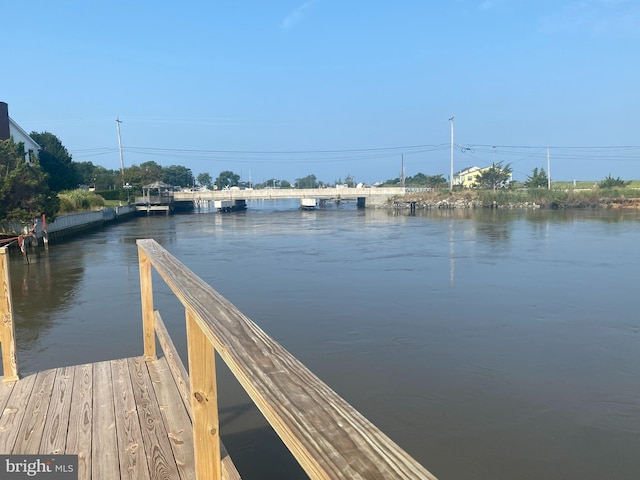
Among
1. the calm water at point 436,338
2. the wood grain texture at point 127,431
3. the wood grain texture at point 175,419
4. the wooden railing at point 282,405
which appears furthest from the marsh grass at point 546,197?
the wooden railing at point 282,405

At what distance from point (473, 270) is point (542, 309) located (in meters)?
5.29

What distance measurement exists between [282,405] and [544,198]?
6373cm

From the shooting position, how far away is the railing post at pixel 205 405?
190cm

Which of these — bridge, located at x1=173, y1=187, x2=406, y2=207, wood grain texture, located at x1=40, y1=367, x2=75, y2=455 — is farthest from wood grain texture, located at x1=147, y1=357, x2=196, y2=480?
bridge, located at x1=173, y1=187, x2=406, y2=207

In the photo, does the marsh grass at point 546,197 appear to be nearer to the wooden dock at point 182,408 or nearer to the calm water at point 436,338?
the calm water at point 436,338

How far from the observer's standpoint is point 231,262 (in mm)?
19312

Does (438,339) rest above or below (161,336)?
below

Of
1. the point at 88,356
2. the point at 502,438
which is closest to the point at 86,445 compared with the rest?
the point at 502,438

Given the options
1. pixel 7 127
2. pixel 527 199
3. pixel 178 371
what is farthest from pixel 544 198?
pixel 178 371

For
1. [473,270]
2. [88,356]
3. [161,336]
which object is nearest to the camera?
[161,336]

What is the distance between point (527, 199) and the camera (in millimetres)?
60062

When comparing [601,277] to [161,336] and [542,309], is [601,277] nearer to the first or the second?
[542,309]

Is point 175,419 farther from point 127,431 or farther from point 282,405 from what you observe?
point 282,405

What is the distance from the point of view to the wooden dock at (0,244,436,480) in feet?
3.69
